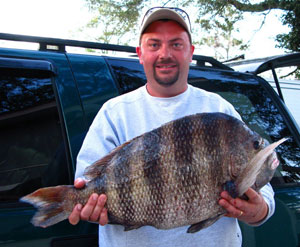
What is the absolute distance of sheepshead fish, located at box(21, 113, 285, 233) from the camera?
1.39 metres

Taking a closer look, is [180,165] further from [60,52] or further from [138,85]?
[60,52]

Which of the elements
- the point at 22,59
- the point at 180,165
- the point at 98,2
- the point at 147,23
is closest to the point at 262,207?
the point at 180,165

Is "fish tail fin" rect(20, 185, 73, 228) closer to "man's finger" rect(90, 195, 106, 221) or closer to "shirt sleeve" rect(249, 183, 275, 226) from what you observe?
"man's finger" rect(90, 195, 106, 221)

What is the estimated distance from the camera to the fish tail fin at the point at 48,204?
4.57 ft

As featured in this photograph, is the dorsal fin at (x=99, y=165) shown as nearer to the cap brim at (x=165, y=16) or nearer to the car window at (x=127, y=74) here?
the cap brim at (x=165, y=16)

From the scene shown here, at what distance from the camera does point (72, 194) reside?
1436mm

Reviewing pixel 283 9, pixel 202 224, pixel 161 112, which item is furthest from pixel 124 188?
pixel 283 9

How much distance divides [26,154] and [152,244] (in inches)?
33.6

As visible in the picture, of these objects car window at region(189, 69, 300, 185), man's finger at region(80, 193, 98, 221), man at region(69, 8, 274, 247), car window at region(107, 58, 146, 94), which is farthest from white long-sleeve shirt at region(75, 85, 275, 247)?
car window at region(189, 69, 300, 185)

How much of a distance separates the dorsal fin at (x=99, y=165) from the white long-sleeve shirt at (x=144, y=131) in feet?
0.29

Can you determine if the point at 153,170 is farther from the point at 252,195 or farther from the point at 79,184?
the point at 252,195

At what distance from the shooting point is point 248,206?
151 cm

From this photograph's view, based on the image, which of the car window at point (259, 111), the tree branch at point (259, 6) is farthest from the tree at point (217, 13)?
the car window at point (259, 111)

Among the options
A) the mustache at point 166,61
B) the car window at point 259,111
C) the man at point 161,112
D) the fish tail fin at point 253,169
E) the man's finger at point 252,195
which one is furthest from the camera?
the car window at point 259,111
